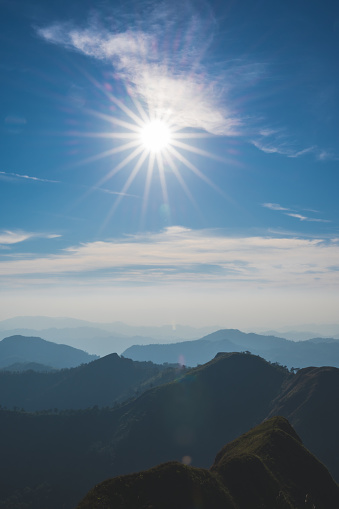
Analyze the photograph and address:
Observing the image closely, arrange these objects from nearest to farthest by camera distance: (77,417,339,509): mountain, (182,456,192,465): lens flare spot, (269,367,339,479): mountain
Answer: (77,417,339,509): mountain < (269,367,339,479): mountain < (182,456,192,465): lens flare spot

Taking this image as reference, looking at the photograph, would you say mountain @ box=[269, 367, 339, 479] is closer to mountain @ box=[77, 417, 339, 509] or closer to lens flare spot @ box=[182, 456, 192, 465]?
lens flare spot @ box=[182, 456, 192, 465]

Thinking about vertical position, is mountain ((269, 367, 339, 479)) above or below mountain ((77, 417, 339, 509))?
below

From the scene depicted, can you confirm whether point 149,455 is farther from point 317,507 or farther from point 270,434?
point 317,507

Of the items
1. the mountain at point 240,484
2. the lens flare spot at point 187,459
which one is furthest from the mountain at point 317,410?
the mountain at point 240,484

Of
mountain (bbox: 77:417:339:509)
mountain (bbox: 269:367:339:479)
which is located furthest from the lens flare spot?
mountain (bbox: 77:417:339:509)

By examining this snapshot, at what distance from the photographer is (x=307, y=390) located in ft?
595

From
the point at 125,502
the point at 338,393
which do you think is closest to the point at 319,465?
the point at 125,502

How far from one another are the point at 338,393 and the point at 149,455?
12538cm

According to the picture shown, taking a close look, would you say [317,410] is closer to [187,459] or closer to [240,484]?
[187,459]

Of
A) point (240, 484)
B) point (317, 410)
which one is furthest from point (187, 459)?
point (240, 484)

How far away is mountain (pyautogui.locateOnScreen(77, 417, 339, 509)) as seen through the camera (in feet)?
127

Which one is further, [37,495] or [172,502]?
[37,495]

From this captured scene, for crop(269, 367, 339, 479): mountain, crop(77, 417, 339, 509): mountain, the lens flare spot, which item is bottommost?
the lens flare spot

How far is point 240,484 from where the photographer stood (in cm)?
4900
